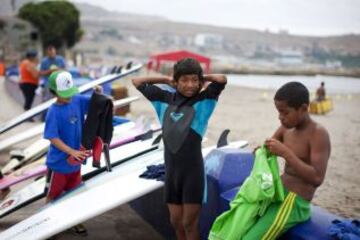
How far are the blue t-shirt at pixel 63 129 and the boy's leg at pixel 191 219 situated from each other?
160 centimetres

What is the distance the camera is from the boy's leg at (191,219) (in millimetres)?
3076

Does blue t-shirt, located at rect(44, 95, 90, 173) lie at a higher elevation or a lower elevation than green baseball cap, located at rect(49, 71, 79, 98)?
lower

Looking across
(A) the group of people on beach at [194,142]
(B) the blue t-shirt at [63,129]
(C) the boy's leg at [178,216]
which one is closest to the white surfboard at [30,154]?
(B) the blue t-shirt at [63,129]

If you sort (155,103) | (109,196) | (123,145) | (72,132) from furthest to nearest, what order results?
(123,145) < (72,132) < (109,196) < (155,103)

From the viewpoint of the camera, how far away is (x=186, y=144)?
10.0 feet

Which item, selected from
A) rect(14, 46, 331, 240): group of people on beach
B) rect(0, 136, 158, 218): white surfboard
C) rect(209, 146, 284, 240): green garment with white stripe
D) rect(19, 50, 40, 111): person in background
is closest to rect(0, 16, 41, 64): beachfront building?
rect(19, 50, 40, 111): person in background

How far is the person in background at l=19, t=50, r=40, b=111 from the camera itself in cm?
1123

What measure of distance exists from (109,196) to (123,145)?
6.99 feet

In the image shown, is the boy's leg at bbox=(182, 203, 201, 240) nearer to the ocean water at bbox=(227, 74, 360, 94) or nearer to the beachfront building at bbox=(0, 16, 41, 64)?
the ocean water at bbox=(227, 74, 360, 94)

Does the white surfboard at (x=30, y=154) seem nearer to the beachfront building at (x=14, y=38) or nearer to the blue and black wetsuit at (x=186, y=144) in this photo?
the blue and black wetsuit at (x=186, y=144)

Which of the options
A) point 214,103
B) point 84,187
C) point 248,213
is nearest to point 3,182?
point 84,187

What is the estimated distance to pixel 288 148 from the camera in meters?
2.66

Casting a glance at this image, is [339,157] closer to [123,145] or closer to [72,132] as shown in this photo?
[123,145]

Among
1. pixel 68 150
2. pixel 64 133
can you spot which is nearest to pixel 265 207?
pixel 68 150
